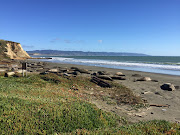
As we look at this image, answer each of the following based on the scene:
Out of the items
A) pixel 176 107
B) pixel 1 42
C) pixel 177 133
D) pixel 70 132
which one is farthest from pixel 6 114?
pixel 1 42

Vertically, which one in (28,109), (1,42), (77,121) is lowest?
Answer: (77,121)

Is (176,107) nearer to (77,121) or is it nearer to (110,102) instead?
(110,102)

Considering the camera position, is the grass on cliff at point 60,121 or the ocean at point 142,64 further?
the ocean at point 142,64

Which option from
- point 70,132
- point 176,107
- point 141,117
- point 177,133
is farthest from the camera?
point 176,107

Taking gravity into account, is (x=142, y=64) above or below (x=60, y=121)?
above

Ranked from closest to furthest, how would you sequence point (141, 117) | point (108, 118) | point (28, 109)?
point (28, 109) < point (108, 118) < point (141, 117)

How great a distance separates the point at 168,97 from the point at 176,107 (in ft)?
6.68

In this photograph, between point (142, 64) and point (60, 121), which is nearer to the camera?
point (60, 121)

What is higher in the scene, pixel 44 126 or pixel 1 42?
pixel 1 42

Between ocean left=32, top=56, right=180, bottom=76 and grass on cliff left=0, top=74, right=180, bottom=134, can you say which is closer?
grass on cliff left=0, top=74, right=180, bottom=134

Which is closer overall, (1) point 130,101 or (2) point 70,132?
(2) point 70,132

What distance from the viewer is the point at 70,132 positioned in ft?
13.5

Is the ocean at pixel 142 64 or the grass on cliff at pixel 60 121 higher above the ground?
the ocean at pixel 142 64

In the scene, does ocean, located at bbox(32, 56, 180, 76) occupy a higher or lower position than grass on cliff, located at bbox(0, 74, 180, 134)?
higher
